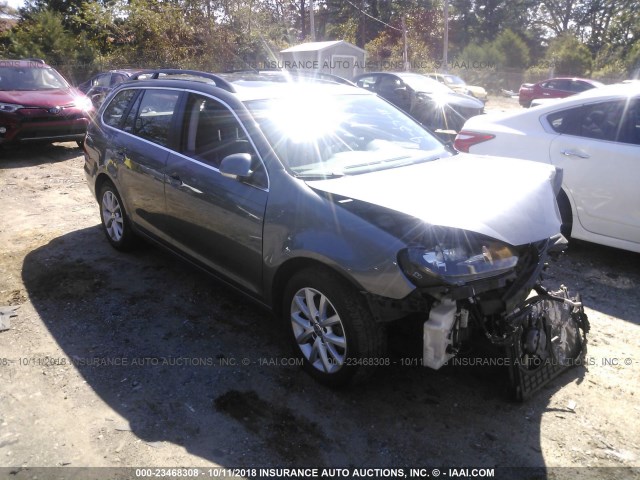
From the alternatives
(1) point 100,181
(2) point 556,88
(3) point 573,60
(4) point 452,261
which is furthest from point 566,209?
(3) point 573,60

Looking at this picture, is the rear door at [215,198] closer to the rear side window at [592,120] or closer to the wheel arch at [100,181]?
the wheel arch at [100,181]

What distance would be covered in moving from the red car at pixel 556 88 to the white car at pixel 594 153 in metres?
18.7

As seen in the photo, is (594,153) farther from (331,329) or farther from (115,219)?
(115,219)

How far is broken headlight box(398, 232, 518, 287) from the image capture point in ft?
8.33

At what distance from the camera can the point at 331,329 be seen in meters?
3.01

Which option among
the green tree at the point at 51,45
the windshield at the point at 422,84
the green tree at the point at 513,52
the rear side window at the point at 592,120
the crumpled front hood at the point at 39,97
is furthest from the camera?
the green tree at the point at 513,52

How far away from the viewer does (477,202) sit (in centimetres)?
279

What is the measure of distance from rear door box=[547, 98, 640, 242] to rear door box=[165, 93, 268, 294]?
10.3ft

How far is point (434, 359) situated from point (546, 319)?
2.92ft

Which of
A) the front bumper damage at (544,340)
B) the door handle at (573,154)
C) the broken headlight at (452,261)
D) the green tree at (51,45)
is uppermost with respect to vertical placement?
the green tree at (51,45)

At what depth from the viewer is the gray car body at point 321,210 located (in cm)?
268

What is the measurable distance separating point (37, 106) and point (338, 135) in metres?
8.35

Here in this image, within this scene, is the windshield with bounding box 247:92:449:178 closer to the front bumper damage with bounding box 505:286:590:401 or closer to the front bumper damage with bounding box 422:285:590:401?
the front bumper damage with bounding box 422:285:590:401

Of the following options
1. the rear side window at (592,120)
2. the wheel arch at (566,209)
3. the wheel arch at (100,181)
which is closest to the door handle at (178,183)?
the wheel arch at (100,181)
